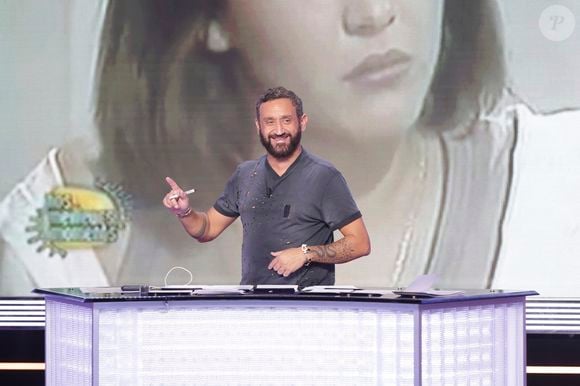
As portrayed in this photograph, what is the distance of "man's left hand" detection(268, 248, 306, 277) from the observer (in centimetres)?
412

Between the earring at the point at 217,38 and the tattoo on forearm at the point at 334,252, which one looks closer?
the tattoo on forearm at the point at 334,252

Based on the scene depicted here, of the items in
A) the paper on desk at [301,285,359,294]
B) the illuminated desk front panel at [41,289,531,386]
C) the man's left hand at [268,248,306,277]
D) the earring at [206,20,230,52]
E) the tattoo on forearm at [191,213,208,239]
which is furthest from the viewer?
the earring at [206,20,230,52]

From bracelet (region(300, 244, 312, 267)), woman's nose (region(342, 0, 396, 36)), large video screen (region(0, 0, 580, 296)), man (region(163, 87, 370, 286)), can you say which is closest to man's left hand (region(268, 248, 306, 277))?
bracelet (region(300, 244, 312, 267))

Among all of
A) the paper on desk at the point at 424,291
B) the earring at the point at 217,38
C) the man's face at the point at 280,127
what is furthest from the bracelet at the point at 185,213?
the earring at the point at 217,38

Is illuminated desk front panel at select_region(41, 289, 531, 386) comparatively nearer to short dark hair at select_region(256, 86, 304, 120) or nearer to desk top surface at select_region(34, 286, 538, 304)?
desk top surface at select_region(34, 286, 538, 304)

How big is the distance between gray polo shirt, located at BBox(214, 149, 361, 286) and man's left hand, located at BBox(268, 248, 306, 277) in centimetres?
19

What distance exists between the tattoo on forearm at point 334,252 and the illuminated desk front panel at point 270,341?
0.59 meters

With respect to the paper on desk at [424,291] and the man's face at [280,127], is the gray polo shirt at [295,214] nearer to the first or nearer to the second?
the man's face at [280,127]

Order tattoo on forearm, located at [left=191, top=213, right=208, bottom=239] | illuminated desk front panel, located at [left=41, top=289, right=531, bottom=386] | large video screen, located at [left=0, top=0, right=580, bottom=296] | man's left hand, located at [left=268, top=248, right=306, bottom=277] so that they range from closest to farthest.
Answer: illuminated desk front panel, located at [left=41, top=289, right=531, bottom=386] → man's left hand, located at [left=268, top=248, right=306, bottom=277] → tattoo on forearm, located at [left=191, top=213, right=208, bottom=239] → large video screen, located at [left=0, top=0, right=580, bottom=296]

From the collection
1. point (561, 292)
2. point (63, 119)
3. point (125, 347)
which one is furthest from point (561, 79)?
point (125, 347)

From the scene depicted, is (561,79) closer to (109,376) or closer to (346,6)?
(346,6)

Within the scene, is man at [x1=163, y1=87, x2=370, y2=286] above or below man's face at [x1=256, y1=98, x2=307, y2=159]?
below

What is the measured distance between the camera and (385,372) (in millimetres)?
3604

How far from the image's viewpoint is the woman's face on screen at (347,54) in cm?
583
